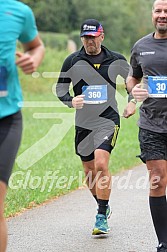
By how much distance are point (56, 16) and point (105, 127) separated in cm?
6089

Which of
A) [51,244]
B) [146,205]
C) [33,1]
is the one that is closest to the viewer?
[51,244]

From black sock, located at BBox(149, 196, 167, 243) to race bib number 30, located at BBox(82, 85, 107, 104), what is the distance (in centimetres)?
175

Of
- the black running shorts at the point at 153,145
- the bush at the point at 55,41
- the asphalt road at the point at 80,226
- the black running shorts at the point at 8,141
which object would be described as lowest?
the bush at the point at 55,41

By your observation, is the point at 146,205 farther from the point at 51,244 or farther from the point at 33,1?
the point at 33,1

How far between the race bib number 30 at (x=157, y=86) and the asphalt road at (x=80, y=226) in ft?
4.86

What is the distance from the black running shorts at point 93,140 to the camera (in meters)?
7.76

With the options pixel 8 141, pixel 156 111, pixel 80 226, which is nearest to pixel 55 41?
pixel 80 226

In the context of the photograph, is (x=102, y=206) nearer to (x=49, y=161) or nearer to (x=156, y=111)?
(x=156, y=111)

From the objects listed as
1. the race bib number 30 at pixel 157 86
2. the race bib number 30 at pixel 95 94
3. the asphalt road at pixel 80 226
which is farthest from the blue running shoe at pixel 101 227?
the race bib number 30 at pixel 157 86

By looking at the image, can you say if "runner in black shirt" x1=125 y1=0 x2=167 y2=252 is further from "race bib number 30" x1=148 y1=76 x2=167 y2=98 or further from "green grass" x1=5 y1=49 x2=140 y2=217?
"green grass" x1=5 y1=49 x2=140 y2=217

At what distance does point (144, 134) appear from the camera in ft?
21.2

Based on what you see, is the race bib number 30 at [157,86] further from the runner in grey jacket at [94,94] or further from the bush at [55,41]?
the bush at [55,41]

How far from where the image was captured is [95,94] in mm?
7887

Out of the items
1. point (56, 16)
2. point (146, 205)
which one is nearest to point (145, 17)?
point (56, 16)
